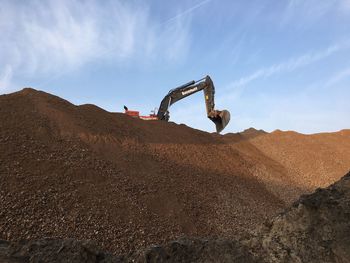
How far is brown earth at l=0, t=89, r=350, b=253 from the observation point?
907 cm

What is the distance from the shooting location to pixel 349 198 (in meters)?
3.12

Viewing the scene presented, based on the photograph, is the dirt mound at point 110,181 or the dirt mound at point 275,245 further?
the dirt mound at point 110,181

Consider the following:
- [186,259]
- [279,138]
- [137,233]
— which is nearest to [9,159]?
[137,233]

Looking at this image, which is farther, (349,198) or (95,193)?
(95,193)

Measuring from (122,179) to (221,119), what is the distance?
8.30 m

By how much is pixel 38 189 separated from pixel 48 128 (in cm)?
357

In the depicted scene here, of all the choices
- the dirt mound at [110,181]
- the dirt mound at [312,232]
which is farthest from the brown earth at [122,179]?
the dirt mound at [312,232]

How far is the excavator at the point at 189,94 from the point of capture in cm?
1886

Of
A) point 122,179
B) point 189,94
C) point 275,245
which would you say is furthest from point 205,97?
point 275,245

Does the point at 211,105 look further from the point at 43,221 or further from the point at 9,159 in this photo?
the point at 43,221

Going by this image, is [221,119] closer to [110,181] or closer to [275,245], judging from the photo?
[110,181]

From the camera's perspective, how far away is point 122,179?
451 inches

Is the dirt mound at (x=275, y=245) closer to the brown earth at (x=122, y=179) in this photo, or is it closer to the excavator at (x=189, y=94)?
the brown earth at (x=122, y=179)

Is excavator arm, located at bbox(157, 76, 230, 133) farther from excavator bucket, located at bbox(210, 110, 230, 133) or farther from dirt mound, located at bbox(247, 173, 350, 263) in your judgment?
dirt mound, located at bbox(247, 173, 350, 263)
